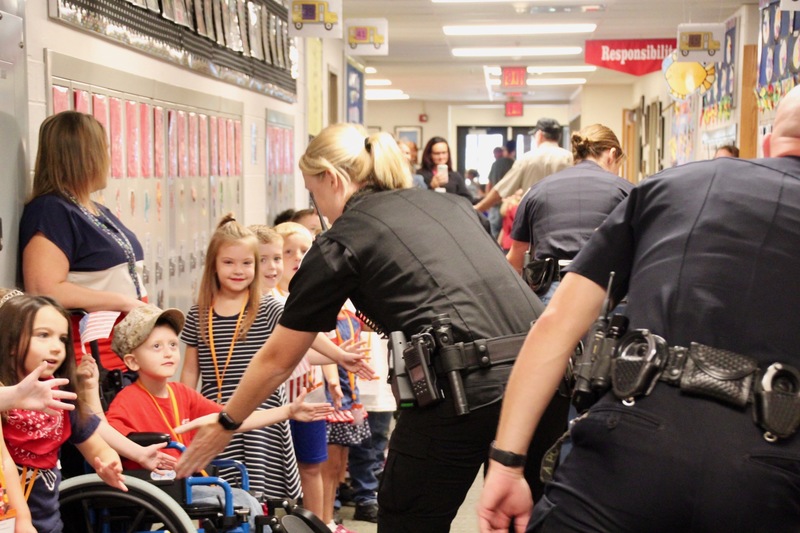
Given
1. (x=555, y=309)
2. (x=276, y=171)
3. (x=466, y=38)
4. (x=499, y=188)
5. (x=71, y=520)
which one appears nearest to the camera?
(x=555, y=309)

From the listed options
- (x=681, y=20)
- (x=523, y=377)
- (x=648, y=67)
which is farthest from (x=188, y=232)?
(x=648, y=67)

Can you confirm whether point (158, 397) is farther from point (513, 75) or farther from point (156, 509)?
point (513, 75)

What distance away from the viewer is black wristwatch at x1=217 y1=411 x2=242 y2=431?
270 cm

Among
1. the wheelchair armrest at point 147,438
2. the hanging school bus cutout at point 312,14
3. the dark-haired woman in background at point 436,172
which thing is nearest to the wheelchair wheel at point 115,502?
the wheelchair armrest at point 147,438

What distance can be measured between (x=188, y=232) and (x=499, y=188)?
2.16m

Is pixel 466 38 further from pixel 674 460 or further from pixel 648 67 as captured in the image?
pixel 674 460

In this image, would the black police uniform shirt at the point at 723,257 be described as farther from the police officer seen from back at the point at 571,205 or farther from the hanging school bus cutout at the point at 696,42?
the hanging school bus cutout at the point at 696,42

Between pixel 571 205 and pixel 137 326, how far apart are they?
7.93ft

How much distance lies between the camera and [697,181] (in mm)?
1810

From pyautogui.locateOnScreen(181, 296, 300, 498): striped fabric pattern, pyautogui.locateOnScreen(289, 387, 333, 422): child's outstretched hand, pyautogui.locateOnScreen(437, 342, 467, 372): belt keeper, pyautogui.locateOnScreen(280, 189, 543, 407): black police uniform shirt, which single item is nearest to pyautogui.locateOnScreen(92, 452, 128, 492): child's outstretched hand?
pyautogui.locateOnScreen(289, 387, 333, 422): child's outstretched hand

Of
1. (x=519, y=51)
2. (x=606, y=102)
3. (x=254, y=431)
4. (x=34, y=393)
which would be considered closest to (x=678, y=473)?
(x=34, y=393)

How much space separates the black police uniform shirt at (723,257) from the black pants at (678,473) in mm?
121

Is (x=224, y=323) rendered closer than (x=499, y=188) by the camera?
Yes

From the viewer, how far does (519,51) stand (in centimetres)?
1435
